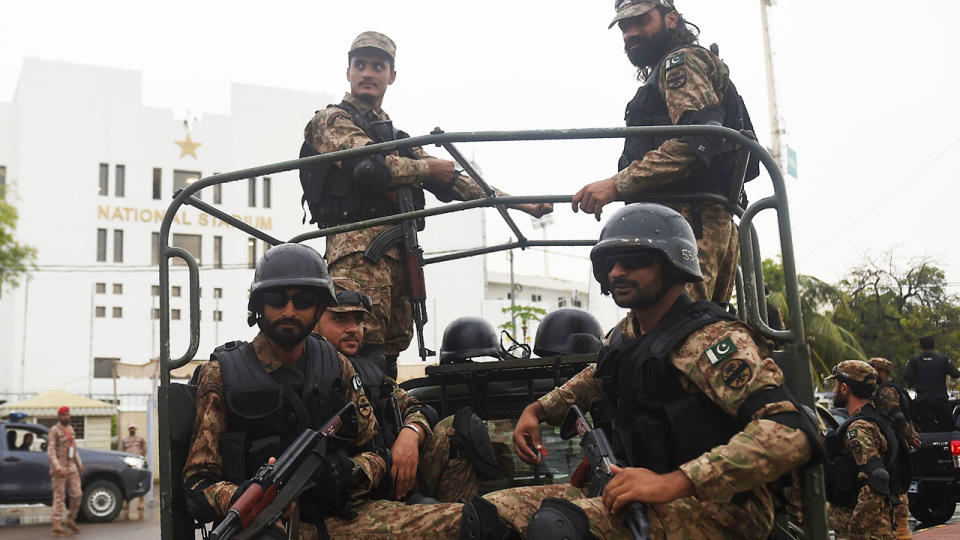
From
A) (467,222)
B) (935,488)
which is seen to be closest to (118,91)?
(467,222)

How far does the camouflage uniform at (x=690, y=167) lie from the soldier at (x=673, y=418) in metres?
0.69

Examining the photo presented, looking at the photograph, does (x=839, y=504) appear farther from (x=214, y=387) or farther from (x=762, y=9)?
(x=762, y=9)

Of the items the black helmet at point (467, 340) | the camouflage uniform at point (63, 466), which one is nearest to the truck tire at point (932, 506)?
the black helmet at point (467, 340)

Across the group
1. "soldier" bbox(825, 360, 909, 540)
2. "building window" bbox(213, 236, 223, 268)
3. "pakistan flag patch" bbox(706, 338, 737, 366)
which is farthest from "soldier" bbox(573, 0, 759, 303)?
"building window" bbox(213, 236, 223, 268)

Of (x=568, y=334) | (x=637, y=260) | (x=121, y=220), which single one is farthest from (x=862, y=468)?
(x=121, y=220)

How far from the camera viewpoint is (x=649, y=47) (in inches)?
174

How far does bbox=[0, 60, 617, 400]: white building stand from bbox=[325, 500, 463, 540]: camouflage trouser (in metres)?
33.5

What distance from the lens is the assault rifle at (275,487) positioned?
2877 mm

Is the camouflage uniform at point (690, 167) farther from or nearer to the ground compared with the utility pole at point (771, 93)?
nearer to the ground

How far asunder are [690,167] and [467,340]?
255 cm

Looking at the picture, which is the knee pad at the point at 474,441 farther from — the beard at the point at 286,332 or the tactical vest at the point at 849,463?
the tactical vest at the point at 849,463

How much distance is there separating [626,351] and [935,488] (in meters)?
9.91

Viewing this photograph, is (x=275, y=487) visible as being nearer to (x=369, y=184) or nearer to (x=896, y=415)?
(x=369, y=184)

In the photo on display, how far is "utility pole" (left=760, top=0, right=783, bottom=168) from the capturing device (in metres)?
21.8
